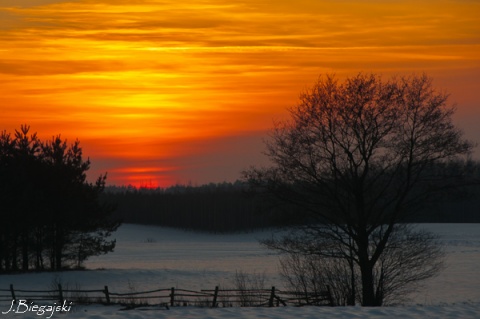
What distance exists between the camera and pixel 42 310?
26.9m

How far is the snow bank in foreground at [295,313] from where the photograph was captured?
2414 centimetres

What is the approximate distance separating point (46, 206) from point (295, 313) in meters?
35.7

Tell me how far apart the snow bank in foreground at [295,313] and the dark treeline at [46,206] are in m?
31.1

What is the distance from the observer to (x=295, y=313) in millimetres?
25219

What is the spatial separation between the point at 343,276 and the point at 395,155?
597cm

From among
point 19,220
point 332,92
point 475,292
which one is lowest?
point 475,292

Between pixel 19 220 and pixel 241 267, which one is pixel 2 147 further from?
pixel 241 267

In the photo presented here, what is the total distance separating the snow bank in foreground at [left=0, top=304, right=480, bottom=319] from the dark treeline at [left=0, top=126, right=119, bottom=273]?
1225 inches

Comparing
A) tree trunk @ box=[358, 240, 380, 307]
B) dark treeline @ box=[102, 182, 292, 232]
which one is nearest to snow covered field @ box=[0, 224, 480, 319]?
tree trunk @ box=[358, 240, 380, 307]

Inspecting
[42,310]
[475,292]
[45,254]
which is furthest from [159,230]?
[42,310]

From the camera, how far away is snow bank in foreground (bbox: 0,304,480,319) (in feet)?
79.2
